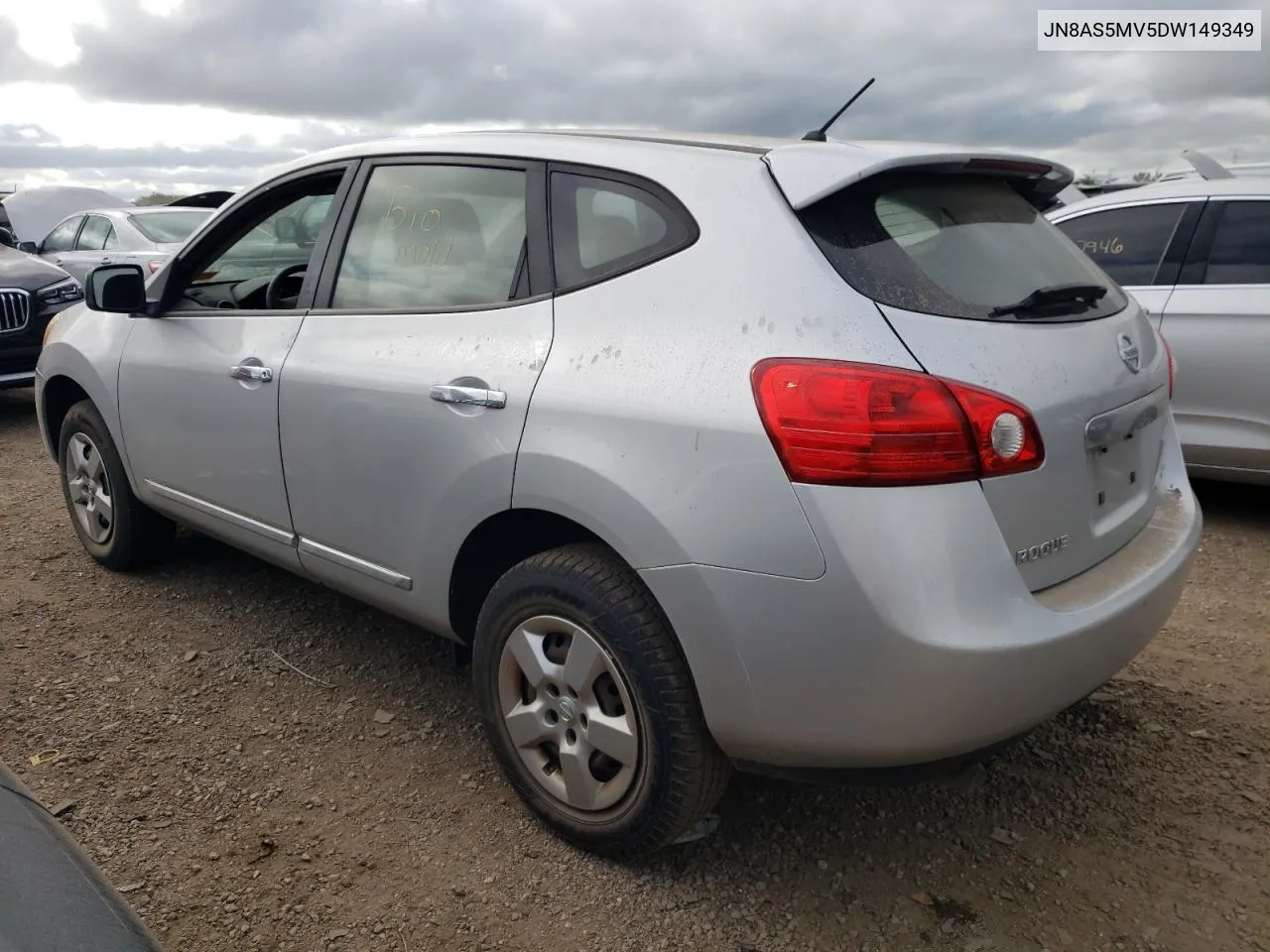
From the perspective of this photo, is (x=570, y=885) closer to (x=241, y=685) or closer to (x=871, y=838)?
(x=871, y=838)

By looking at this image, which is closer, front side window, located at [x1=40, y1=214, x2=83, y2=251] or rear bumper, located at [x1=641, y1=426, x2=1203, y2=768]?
rear bumper, located at [x1=641, y1=426, x2=1203, y2=768]

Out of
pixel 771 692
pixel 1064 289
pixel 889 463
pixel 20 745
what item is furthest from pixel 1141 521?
pixel 20 745

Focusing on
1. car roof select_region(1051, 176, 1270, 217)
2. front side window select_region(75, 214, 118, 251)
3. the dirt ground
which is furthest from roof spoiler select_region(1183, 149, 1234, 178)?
front side window select_region(75, 214, 118, 251)

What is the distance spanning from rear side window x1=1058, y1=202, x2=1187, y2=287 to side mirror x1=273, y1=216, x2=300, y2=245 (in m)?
3.50

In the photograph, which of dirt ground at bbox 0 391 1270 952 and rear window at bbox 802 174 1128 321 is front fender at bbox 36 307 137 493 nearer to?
dirt ground at bbox 0 391 1270 952

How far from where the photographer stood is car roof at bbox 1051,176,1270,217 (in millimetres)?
4770

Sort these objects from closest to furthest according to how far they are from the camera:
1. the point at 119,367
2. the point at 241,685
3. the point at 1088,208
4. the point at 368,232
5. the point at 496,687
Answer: the point at 496,687 < the point at 368,232 < the point at 241,685 < the point at 119,367 < the point at 1088,208

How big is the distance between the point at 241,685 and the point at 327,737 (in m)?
0.48

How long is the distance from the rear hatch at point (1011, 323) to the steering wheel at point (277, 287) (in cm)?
187

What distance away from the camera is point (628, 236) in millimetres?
2275

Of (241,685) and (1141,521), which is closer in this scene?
(1141,521)

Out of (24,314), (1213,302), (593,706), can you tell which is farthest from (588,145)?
(24,314)

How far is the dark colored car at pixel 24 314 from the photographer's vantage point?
7.37m

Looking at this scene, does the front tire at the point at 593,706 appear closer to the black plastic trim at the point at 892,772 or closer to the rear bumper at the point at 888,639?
the rear bumper at the point at 888,639
